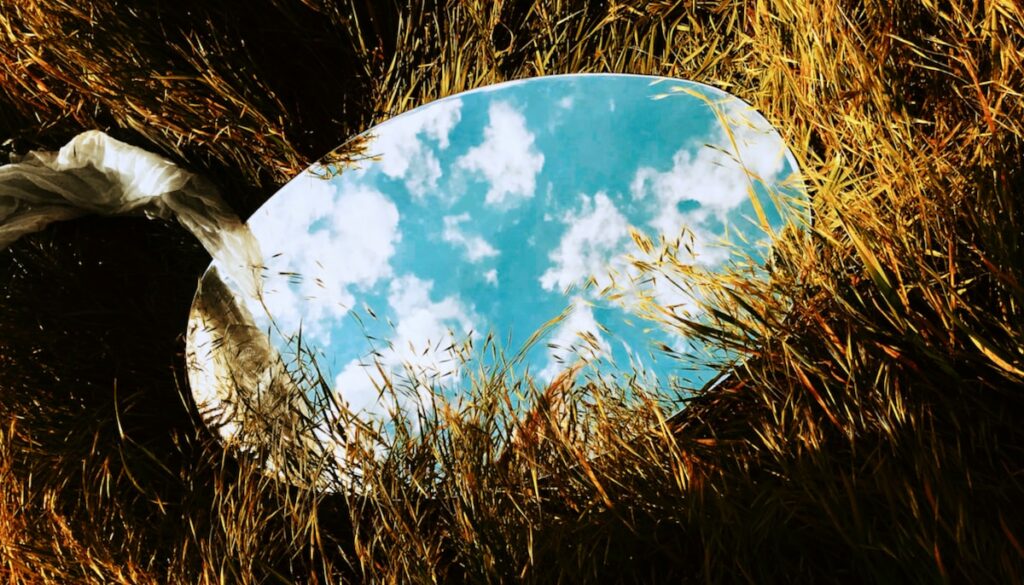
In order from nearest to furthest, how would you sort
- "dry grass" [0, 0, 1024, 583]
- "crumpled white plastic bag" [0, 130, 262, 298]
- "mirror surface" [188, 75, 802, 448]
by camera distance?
1. "dry grass" [0, 0, 1024, 583]
2. "mirror surface" [188, 75, 802, 448]
3. "crumpled white plastic bag" [0, 130, 262, 298]

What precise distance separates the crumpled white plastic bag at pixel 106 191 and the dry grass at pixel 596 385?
0.03 m

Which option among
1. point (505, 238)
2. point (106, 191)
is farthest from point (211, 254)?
point (505, 238)

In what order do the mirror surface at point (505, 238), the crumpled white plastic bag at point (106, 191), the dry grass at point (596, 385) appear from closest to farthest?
the dry grass at point (596, 385) < the mirror surface at point (505, 238) < the crumpled white plastic bag at point (106, 191)

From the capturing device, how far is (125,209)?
0.84m

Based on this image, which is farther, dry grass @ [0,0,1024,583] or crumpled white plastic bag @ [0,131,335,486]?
crumpled white plastic bag @ [0,131,335,486]

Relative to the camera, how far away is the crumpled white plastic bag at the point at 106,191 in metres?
0.82

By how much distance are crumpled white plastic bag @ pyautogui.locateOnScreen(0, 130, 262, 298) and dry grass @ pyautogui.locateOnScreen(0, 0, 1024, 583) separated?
0.03 m

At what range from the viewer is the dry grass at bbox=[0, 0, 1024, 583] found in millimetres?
577

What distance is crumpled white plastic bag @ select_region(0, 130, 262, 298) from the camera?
82 cm

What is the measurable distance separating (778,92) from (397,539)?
1.74 feet

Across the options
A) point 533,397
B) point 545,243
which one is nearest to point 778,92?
point 545,243

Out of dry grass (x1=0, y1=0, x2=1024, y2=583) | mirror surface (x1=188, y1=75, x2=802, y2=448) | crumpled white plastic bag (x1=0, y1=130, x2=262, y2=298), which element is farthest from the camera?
crumpled white plastic bag (x1=0, y1=130, x2=262, y2=298)

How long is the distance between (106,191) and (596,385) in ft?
1.91

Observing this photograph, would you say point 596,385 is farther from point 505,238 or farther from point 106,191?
point 106,191
